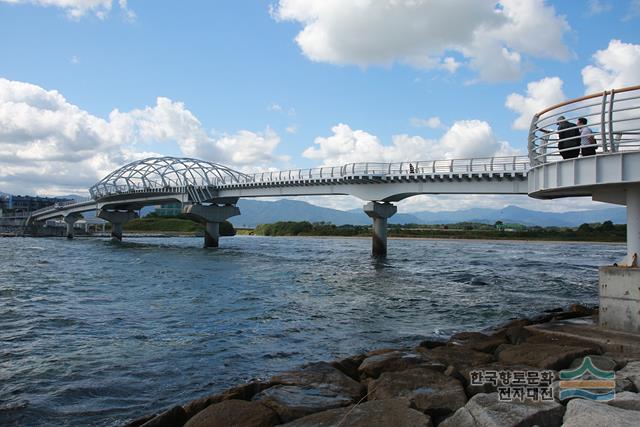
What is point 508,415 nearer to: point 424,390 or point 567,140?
point 424,390

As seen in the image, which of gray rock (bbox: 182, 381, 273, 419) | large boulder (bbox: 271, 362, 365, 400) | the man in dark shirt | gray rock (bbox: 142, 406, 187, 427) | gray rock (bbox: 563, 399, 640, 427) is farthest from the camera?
the man in dark shirt

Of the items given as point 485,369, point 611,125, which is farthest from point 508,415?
point 611,125

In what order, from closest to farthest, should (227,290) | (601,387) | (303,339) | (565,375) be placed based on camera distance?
(601,387)
(565,375)
(303,339)
(227,290)

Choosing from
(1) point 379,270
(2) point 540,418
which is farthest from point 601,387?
(1) point 379,270

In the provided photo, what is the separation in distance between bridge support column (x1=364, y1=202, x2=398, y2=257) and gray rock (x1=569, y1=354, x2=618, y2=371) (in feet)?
140

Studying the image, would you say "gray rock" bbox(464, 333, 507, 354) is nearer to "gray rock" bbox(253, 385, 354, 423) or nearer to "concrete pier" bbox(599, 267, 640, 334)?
"concrete pier" bbox(599, 267, 640, 334)

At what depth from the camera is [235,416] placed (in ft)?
23.8

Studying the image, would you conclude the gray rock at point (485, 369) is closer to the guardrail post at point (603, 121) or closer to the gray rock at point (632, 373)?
the gray rock at point (632, 373)

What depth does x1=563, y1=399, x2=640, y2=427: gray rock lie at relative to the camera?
18.9ft

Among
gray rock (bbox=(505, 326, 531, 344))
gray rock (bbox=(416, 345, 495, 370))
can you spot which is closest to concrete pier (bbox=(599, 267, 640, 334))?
gray rock (bbox=(505, 326, 531, 344))

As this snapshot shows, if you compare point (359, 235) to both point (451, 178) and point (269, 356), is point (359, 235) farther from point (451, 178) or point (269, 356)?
point (269, 356)

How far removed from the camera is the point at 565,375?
8.62 metres

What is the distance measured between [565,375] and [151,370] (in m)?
9.04

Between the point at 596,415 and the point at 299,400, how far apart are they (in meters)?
4.48
